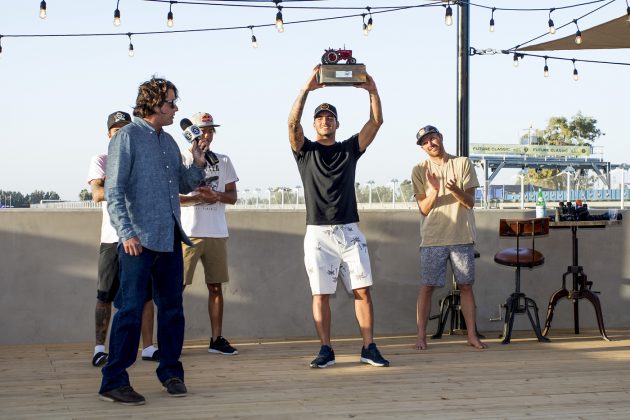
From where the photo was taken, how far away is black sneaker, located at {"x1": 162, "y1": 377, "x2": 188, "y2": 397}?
439 cm

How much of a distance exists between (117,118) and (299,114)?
1062mm

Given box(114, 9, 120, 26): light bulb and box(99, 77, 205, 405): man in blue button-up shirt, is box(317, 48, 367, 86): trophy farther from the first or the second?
box(114, 9, 120, 26): light bulb

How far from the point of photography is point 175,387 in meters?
4.40

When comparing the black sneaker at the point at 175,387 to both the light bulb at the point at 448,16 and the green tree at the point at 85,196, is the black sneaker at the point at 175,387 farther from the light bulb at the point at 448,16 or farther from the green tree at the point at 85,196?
the light bulb at the point at 448,16

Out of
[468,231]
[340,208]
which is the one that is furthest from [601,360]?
[340,208]

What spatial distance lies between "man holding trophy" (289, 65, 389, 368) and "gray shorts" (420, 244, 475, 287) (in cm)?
95

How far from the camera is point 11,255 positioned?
21.5 ft

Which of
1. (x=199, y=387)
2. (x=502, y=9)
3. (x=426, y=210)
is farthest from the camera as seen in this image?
(x=502, y=9)

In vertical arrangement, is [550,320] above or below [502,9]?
A: below

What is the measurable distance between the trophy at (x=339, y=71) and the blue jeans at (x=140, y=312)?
1.38 m

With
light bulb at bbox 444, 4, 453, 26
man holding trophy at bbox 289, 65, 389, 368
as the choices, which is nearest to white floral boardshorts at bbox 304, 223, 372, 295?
man holding trophy at bbox 289, 65, 389, 368

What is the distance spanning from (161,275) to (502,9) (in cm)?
578

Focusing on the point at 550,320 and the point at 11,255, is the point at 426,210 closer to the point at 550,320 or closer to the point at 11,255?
the point at 550,320

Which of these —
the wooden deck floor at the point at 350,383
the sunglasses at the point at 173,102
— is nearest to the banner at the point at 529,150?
the wooden deck floor at the point at 350,383
